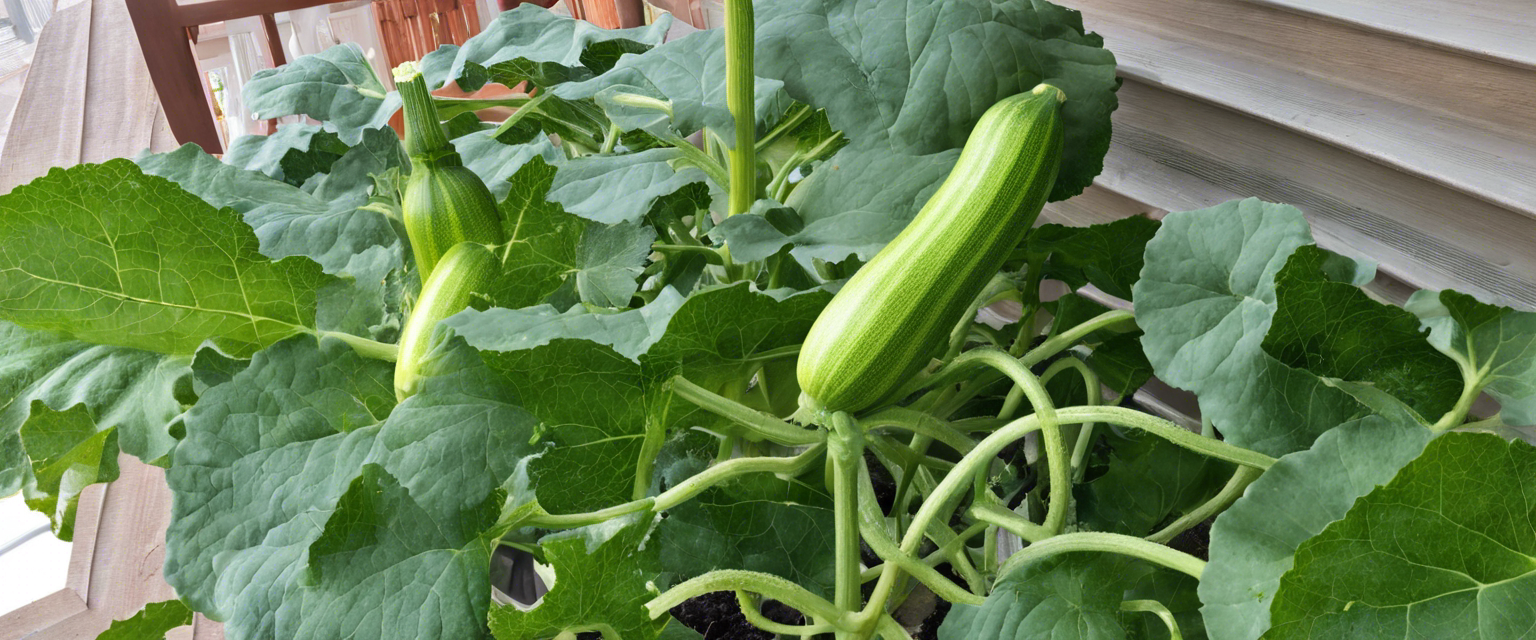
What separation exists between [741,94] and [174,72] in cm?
126

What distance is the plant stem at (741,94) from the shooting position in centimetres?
52

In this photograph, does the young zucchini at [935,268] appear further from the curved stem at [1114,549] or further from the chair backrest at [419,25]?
the chair backrest at [419,25]

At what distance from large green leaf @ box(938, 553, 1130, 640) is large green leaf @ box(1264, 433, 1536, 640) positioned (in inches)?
4.2

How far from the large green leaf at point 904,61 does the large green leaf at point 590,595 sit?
0.23 metres

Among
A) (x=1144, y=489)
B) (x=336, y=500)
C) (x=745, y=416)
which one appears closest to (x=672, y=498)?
(x=745, y=416)

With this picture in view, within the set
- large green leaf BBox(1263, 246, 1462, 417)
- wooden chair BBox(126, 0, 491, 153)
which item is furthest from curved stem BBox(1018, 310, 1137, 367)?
wooden chair BBox(126, 0, 491, 153)

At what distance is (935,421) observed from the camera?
60 cm

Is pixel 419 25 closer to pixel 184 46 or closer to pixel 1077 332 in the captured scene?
pixel 184 46

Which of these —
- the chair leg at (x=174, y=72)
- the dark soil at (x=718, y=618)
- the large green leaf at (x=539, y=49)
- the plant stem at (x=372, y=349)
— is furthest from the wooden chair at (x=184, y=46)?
the dark soil at (x=718, y=618)

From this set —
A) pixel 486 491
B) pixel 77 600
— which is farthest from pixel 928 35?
pixel 77 600

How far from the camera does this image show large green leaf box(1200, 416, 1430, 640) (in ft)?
1.27

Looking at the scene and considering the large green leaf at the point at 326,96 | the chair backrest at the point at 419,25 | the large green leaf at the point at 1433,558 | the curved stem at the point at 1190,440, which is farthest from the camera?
the chair backrest at the point at 419,25

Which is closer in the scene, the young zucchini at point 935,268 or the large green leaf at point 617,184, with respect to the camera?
the young zucchini at point 935,268

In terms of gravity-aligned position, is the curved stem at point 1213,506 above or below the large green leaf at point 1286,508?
below
